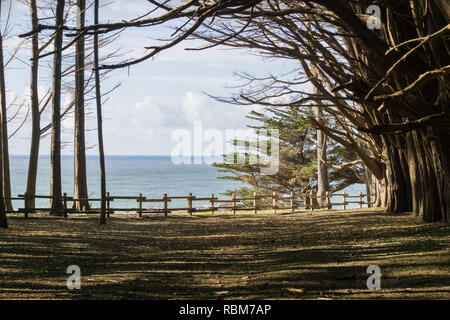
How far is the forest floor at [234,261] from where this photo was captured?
23.6 feet

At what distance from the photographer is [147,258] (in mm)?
10836

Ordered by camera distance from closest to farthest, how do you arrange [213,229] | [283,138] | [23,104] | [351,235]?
[351,235], [213,229], [23,104], [283,138]

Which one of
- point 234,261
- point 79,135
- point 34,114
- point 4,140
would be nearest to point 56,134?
point 79,135

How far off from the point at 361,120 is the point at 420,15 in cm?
804

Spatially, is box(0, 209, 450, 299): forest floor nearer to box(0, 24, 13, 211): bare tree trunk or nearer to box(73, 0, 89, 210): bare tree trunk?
box(73, 0, 89, 210): bare tree trunk

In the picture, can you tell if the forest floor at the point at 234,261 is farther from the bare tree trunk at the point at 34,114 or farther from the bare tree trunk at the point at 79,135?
the bare tree trunk at the point at 34,114

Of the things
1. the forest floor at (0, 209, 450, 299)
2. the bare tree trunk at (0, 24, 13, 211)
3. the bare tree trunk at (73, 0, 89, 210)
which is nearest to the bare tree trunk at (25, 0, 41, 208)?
the bare tree trunk at (0, 24, 13, 211)

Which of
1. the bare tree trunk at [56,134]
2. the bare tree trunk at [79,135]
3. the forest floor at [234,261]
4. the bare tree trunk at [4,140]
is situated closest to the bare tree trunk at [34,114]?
the bare tree trunk at [4,140]

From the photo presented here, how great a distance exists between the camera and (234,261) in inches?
402

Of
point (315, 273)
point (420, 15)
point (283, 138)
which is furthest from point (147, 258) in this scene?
point (283, 138)

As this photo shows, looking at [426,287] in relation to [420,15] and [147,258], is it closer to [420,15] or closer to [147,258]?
[420,15]

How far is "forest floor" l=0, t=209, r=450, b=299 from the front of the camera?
7199 mm

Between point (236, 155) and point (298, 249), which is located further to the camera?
point (236, 155)

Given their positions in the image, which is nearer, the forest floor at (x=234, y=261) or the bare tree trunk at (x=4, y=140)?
the forest floor at (x=234, y=261)
